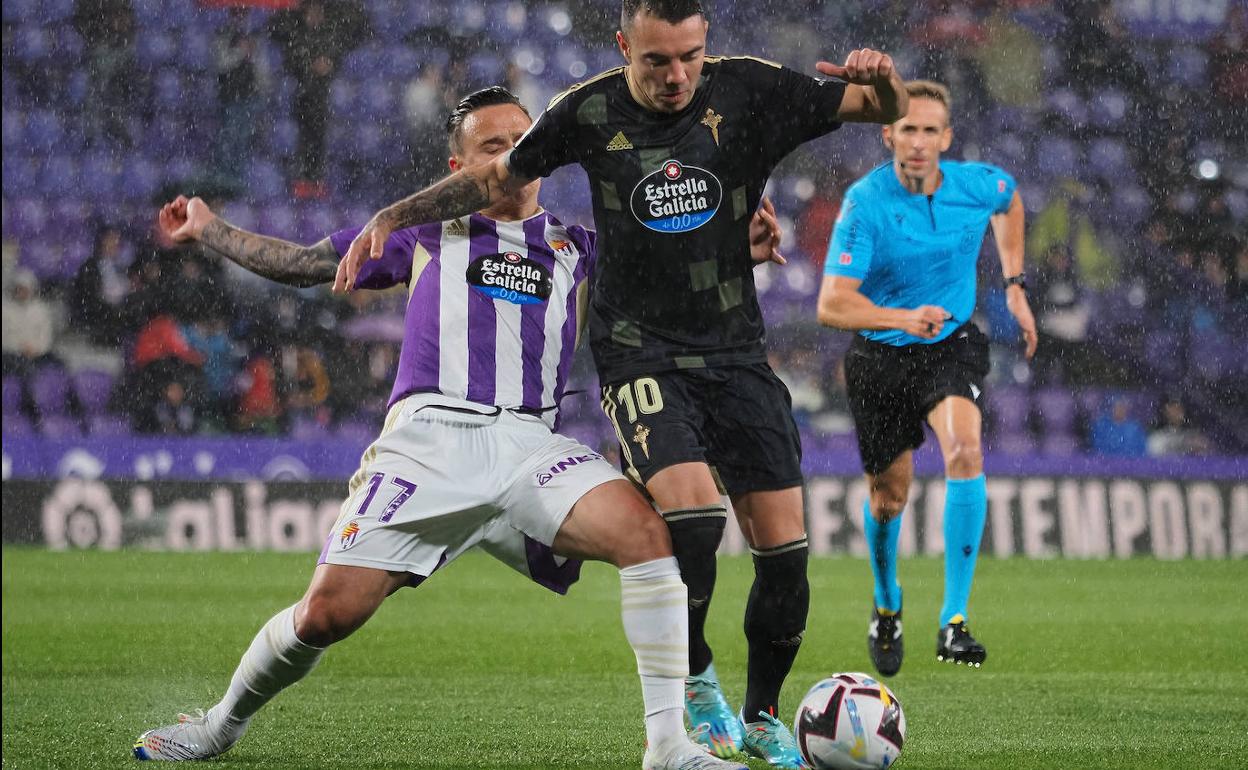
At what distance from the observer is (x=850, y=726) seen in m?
4.02

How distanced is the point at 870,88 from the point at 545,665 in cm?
369

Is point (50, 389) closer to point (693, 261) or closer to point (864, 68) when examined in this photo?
point (693, 261)

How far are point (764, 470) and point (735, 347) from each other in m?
0.35

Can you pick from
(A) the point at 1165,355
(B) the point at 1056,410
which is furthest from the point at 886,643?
(A) the point at 1165,355

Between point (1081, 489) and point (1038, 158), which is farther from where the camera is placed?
point (1038, 158)

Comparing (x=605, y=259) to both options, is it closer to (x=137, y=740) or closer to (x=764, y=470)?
(x=764, y=470)

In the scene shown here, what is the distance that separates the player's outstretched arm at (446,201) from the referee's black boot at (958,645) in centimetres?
283

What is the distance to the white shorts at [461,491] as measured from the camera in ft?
13.5

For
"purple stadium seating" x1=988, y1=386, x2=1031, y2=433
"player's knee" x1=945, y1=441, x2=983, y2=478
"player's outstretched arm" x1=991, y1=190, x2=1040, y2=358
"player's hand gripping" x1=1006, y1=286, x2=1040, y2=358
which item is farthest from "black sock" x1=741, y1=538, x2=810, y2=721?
"purple stadium seating" x1=988, y1=386, x2=1031, y2=433

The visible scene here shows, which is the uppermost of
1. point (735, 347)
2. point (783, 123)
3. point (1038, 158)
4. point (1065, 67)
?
point (1065, 67)

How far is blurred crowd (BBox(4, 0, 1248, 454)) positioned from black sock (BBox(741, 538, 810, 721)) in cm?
907

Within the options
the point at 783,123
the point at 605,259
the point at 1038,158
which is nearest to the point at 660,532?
the point at 605,259

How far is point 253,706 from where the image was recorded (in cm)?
426

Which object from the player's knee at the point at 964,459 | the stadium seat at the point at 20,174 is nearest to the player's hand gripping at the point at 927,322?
the player's knee at the point at 964,459
